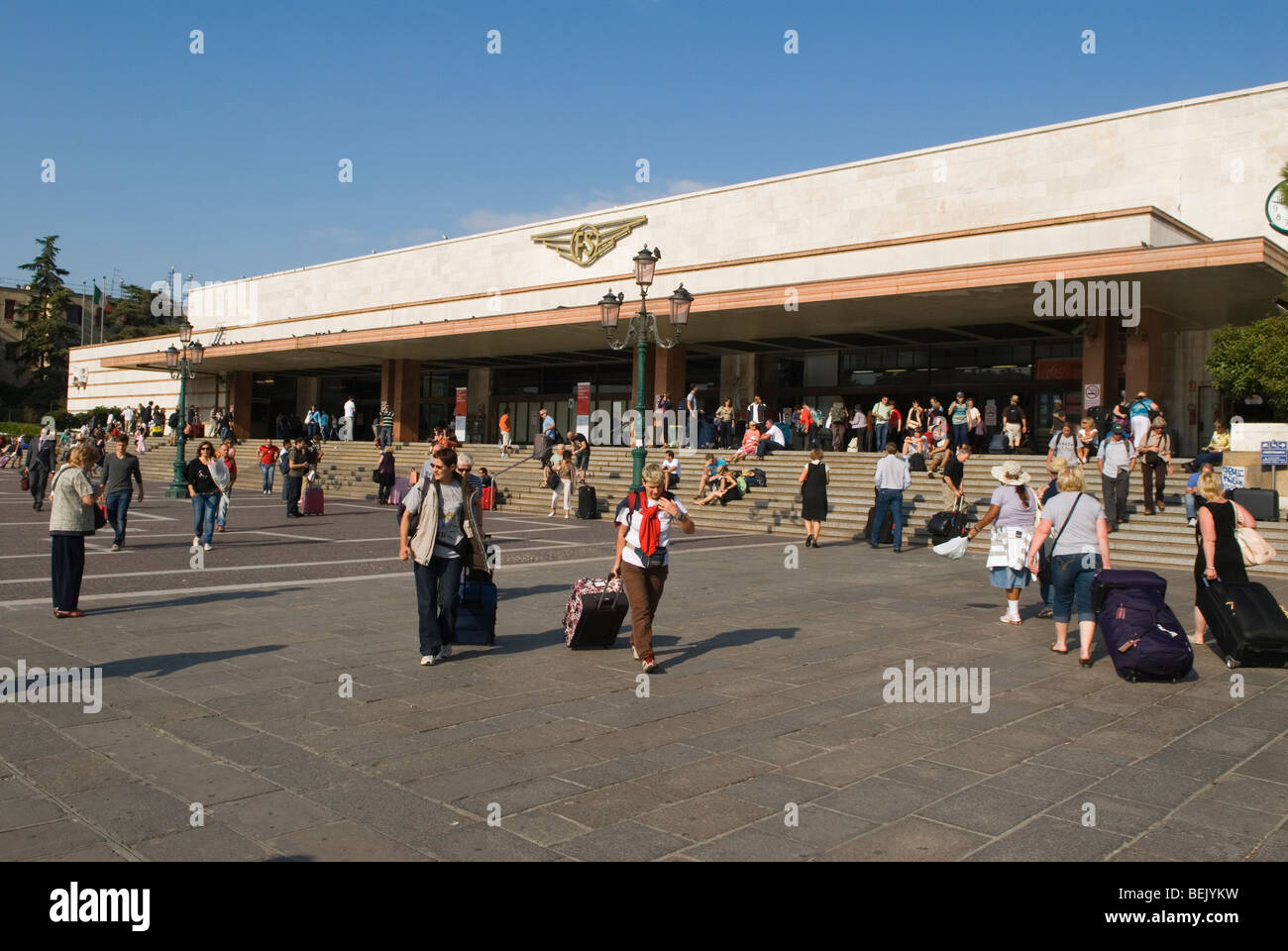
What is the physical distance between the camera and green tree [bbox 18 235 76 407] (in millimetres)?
69312

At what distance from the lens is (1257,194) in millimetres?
22797

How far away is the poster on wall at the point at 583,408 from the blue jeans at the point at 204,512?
22064 mm

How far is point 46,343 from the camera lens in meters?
69.7

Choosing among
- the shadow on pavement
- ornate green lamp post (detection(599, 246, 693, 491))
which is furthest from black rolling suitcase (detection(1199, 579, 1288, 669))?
ornate green lamp post (detection(599, 246, 693, 491))

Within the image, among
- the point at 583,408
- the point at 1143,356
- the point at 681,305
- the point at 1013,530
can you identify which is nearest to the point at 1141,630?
the point at 1013,530

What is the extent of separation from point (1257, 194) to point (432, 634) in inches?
913

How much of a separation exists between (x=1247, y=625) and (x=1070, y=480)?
1654mm

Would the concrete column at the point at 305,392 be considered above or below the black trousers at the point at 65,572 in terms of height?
above

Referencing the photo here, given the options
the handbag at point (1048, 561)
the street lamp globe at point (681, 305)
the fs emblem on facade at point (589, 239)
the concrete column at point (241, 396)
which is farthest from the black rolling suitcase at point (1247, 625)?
the concrete column at point (241, 396)

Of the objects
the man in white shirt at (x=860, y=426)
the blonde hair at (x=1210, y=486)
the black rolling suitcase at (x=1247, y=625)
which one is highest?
the man in white shirt at (x=860, y=426)

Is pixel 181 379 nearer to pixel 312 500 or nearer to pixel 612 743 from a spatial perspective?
pixel 312 500

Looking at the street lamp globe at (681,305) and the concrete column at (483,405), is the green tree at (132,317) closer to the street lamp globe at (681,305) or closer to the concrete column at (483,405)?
the concrete column at (483,405)

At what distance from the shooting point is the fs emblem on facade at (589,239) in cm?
3334
